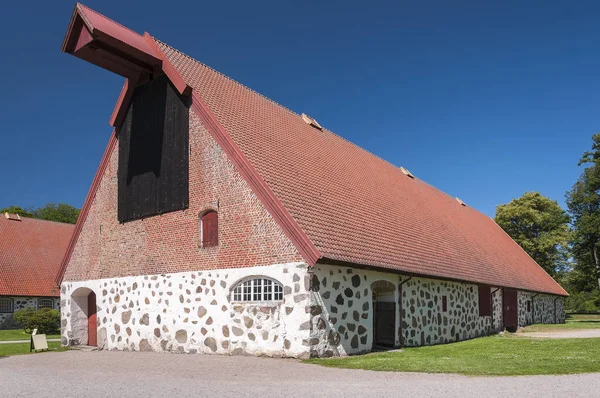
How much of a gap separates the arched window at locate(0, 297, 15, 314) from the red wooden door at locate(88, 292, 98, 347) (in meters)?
14.6

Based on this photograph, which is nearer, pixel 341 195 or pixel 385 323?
pixel 385 323

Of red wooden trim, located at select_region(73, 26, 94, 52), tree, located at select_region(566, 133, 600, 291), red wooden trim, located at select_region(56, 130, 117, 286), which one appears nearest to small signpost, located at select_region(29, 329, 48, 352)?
red wooden trim, located at select_region(56, 130, 117, 286)

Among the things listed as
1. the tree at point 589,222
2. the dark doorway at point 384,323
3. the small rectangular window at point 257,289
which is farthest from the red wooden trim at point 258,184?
the tree at point 589,222

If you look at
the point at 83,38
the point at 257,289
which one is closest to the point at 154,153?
the point at 83,38

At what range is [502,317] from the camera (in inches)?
1002

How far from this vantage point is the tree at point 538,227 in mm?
50750

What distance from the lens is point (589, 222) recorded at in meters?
35.4

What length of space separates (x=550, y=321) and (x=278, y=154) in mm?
25691

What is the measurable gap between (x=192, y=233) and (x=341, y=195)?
188 inches

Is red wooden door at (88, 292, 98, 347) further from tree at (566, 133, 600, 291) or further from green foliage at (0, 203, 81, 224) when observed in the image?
green foliage at (0, 203, 81, 224)

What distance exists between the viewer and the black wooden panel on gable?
56.7 ft

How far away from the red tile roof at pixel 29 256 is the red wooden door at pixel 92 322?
1400 centimetres

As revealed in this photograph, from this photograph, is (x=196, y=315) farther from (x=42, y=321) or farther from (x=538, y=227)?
(x=538, y=227)

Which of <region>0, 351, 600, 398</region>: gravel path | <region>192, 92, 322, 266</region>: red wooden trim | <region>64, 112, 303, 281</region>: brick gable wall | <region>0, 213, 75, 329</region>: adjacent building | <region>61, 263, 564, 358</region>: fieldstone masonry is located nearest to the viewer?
<region>0, 351, 600, 398</region>: gravel path
